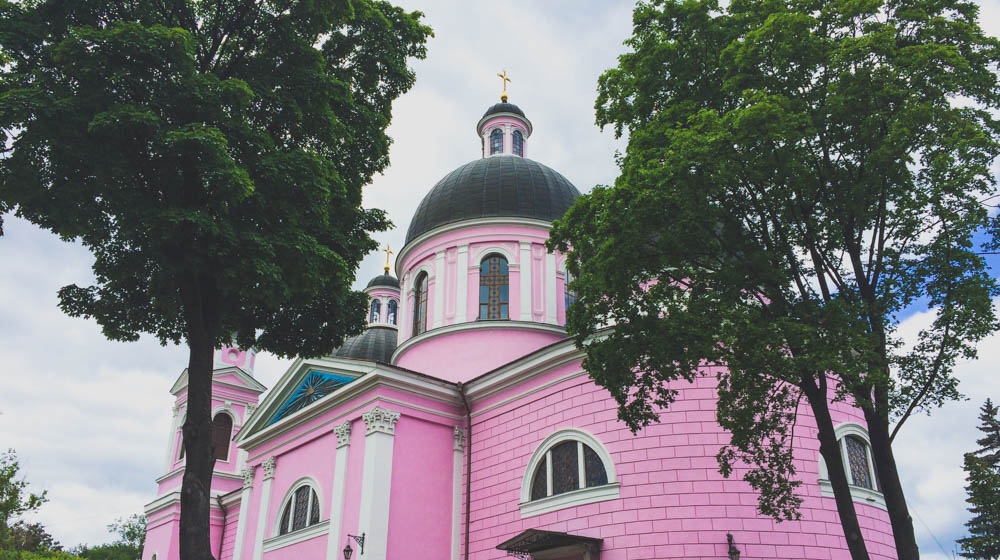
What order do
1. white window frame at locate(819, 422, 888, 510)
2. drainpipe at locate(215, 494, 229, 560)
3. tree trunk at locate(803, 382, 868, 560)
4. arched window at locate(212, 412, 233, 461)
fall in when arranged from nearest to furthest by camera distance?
tree trunk at locate(803, 382, 868, 560) < white window frame at locate(819, 422, 888, 510) < drainpipe at locate(215, 494, 229, 560) < arched window at locate(212, 412, 233, 461)

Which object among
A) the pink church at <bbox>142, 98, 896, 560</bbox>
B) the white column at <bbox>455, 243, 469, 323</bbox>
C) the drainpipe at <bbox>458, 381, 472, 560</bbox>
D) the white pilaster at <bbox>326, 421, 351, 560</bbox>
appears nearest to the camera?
the pink church at <bbox>142, 98, 896, 560</bbox>

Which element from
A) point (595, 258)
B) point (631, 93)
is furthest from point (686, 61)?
point (595, 258)

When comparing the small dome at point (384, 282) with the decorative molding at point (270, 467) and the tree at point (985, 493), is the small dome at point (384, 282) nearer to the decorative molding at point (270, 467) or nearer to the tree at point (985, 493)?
the decorative molding at point (270, 467)

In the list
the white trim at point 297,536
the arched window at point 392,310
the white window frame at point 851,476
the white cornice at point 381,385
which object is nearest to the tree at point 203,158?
the white cornice at point 381,385

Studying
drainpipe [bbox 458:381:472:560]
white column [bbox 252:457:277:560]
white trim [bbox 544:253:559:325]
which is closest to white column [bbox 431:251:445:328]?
white trim [bbox 544:253:559:325]

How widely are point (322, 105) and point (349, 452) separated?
8419 millimetres

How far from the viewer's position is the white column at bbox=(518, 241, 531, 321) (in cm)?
2003

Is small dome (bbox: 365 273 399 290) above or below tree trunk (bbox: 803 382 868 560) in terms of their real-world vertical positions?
above

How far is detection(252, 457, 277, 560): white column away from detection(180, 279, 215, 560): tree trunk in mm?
9533

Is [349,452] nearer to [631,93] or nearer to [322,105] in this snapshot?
[322,105]

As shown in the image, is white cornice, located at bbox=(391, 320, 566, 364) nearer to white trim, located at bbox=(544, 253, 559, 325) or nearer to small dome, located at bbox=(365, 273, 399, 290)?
white trim, located at bbox=(544, 253, 559, 325)

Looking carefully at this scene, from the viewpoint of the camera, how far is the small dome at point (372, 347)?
91.3 feet

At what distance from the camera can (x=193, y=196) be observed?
409 inches

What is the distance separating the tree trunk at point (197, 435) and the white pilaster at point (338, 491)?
6.57 meters
